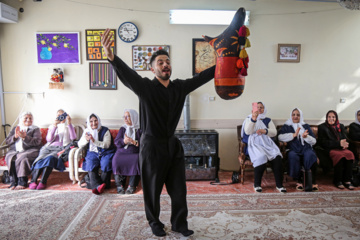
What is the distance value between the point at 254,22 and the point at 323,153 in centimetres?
224

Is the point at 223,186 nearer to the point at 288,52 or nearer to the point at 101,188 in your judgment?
the point at 101,188

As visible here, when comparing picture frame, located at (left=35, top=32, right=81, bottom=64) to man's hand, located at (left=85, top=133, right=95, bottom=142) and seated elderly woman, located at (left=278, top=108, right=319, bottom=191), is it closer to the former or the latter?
man's hand, located at (left=85, top=133, right=95, bottom=142)

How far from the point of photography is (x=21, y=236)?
2668mm

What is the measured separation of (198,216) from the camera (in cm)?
305

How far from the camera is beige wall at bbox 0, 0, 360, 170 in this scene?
4.50m

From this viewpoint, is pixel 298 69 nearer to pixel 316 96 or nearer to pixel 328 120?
pixel 316 96

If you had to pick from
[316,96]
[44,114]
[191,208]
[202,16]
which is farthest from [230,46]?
[44,114]

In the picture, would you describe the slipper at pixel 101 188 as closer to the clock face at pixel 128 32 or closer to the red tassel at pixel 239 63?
the clock face at pixel 128 32

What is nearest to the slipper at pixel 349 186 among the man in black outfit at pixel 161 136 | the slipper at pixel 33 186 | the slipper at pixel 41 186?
the man in black outfit at pixel 161 136

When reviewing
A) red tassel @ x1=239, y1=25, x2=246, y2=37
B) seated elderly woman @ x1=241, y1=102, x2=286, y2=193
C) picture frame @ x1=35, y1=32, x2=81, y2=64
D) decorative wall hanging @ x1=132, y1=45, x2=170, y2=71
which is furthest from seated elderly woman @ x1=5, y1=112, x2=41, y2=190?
red tassel @ x1=239, y1=25, x2=246, y2=37

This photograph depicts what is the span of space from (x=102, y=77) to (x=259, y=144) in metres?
2.61

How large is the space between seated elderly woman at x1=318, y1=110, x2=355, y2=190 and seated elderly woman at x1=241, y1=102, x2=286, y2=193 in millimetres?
780

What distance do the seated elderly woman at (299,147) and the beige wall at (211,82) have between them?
19.9 inches

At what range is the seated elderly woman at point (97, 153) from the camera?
12.7ft
